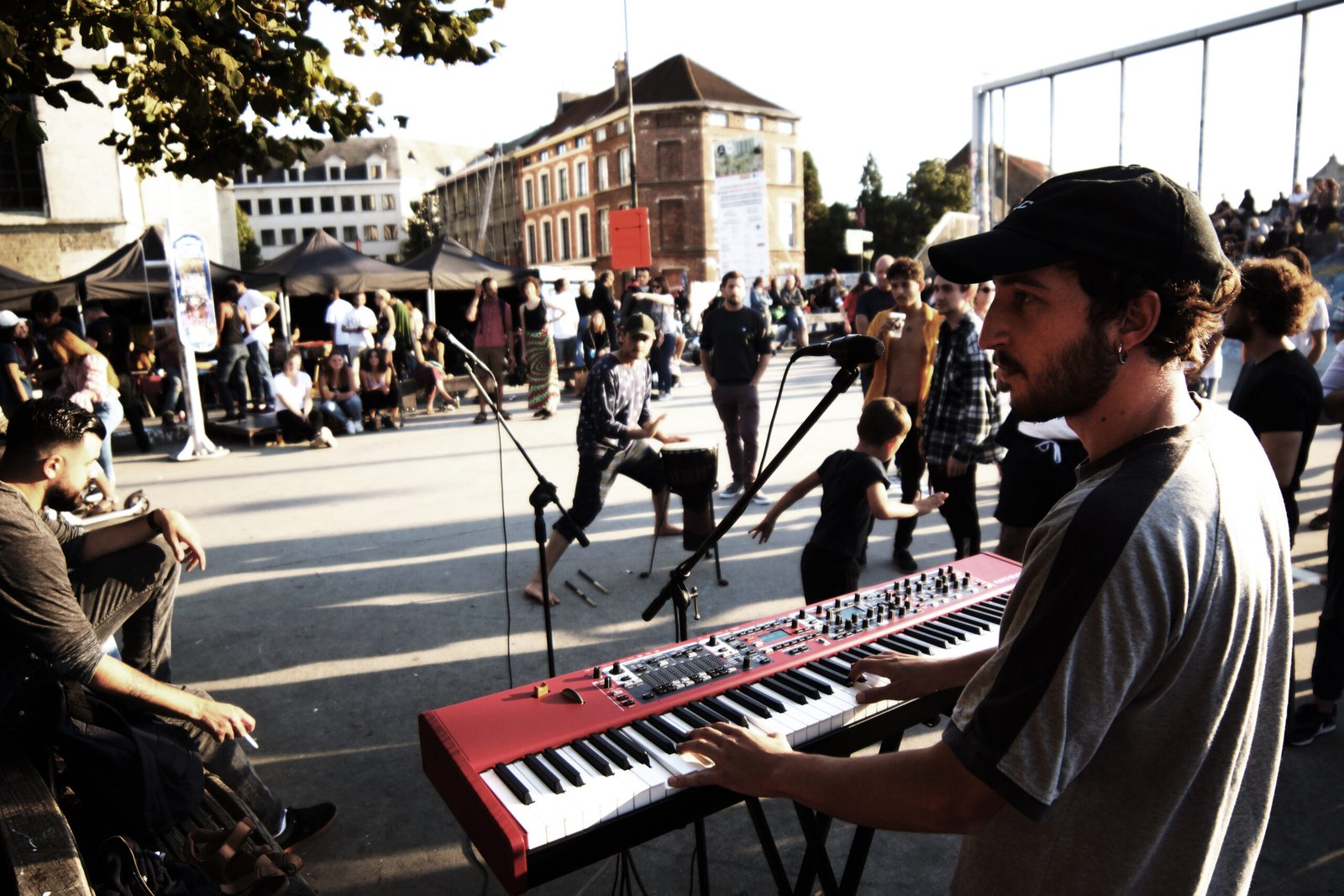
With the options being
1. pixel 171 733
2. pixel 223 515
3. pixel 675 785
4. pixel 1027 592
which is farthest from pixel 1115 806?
pixel 223 515

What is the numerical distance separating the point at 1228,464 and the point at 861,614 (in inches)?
55.2

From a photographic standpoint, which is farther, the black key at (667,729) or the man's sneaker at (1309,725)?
the man's sneaker at (1309,725)

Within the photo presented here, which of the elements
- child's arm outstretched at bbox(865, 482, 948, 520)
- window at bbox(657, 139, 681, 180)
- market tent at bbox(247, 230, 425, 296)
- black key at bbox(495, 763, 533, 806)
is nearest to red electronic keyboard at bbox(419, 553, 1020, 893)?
black key at bbox(495, 763, 533, 806)

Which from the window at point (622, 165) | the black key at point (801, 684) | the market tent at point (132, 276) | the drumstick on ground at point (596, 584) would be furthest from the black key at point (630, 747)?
the window at point (622, 165)

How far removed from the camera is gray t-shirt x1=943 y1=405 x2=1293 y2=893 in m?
1.08

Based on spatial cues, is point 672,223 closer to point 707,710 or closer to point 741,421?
point 741,421

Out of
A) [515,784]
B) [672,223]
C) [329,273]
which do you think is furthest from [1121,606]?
[672,223]

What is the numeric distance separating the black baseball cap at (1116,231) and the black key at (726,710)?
115 cm

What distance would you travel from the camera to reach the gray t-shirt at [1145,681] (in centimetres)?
108

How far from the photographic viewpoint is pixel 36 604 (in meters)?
2.38

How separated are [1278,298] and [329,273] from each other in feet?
53.3

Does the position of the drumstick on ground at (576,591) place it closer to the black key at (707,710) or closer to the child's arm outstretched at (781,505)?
the child's arm outstretched at (781,505)

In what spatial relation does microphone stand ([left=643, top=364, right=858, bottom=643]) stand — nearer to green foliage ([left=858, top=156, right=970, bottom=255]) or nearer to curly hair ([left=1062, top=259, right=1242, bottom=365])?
curly hair ([left=1062, top=259, right=1242, bottom=365])

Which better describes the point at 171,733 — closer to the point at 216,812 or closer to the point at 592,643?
the point at 216,812
